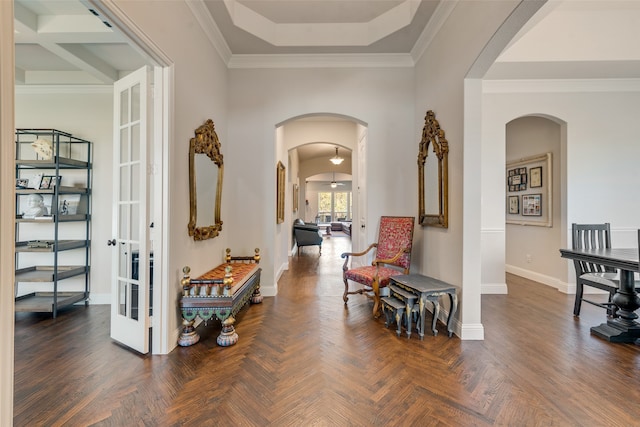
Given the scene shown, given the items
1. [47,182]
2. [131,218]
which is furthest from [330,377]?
[47,182]

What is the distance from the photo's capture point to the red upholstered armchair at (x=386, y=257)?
10.3 feet

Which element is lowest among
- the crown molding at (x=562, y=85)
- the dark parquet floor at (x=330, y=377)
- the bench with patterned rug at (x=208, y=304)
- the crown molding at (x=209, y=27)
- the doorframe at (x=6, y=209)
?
the dark parquet floor at (x=330, y=377)

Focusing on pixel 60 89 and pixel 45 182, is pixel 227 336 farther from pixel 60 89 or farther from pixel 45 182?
pixel 60 89

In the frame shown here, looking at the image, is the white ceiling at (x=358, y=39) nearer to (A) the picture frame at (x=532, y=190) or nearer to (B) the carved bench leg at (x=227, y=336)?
(A) the picture frame at (x=532, y=190)

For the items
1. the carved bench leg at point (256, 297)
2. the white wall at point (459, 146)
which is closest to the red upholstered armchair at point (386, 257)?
the white wall at point (459, 146)

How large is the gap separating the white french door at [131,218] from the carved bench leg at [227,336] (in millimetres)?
591

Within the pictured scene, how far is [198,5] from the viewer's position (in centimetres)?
270

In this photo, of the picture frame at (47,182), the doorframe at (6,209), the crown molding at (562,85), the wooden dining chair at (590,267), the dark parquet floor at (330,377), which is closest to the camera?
the doorframe at (6,209)

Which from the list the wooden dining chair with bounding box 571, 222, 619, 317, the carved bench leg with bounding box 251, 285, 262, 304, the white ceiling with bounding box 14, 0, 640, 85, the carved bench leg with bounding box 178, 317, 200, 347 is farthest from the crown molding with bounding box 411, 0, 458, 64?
the carved bench leg with bounding box 178, 317, 200, 347

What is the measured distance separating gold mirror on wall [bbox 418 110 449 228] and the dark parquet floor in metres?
1.22

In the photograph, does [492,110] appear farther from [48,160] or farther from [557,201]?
[48,160]

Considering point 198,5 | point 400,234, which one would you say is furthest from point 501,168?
point 198,5

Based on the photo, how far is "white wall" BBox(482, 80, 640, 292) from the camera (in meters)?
4.09

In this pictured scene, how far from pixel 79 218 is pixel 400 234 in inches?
156
